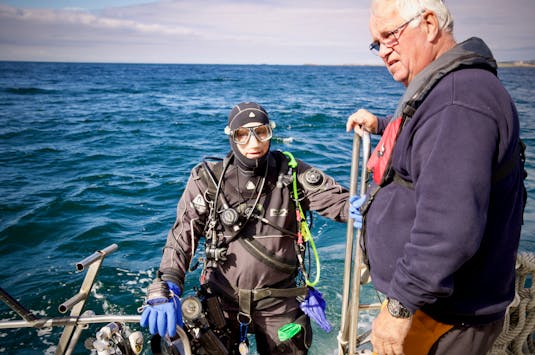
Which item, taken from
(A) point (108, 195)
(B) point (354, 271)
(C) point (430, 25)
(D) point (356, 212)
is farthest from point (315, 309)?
(A) point (108, 195)

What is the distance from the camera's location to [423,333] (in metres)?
1.77

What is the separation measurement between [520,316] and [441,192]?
191 centimetres

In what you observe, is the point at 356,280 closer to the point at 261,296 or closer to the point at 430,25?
the point at 261,296

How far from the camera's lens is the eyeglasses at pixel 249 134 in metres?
3.28

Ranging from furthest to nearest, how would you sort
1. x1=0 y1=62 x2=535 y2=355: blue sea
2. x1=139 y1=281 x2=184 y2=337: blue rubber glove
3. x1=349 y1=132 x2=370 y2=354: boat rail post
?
x1=0 y1=62 x2=535 y2=355: blue sea < x1=139 y1=281 x2=184 y2=337: blue rubber glove < x1=349 y1=132 x2=370 y2=354: boat rail post

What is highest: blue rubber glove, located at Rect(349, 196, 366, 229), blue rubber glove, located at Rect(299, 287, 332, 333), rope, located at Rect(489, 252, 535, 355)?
blue rubber glove, located at Rect(349, 196, 366, 229)

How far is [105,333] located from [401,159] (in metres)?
2.18

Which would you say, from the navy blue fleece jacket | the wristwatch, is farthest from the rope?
the wristwatch

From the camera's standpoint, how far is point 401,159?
5.08 ft

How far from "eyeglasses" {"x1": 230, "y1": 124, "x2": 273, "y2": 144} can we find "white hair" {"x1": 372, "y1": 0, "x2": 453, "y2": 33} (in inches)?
71.5

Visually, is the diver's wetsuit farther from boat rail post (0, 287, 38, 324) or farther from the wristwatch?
the wristwatch

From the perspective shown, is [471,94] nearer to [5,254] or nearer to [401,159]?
[401,159]

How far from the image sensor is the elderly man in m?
1.26

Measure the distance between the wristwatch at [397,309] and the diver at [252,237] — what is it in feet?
4.95
